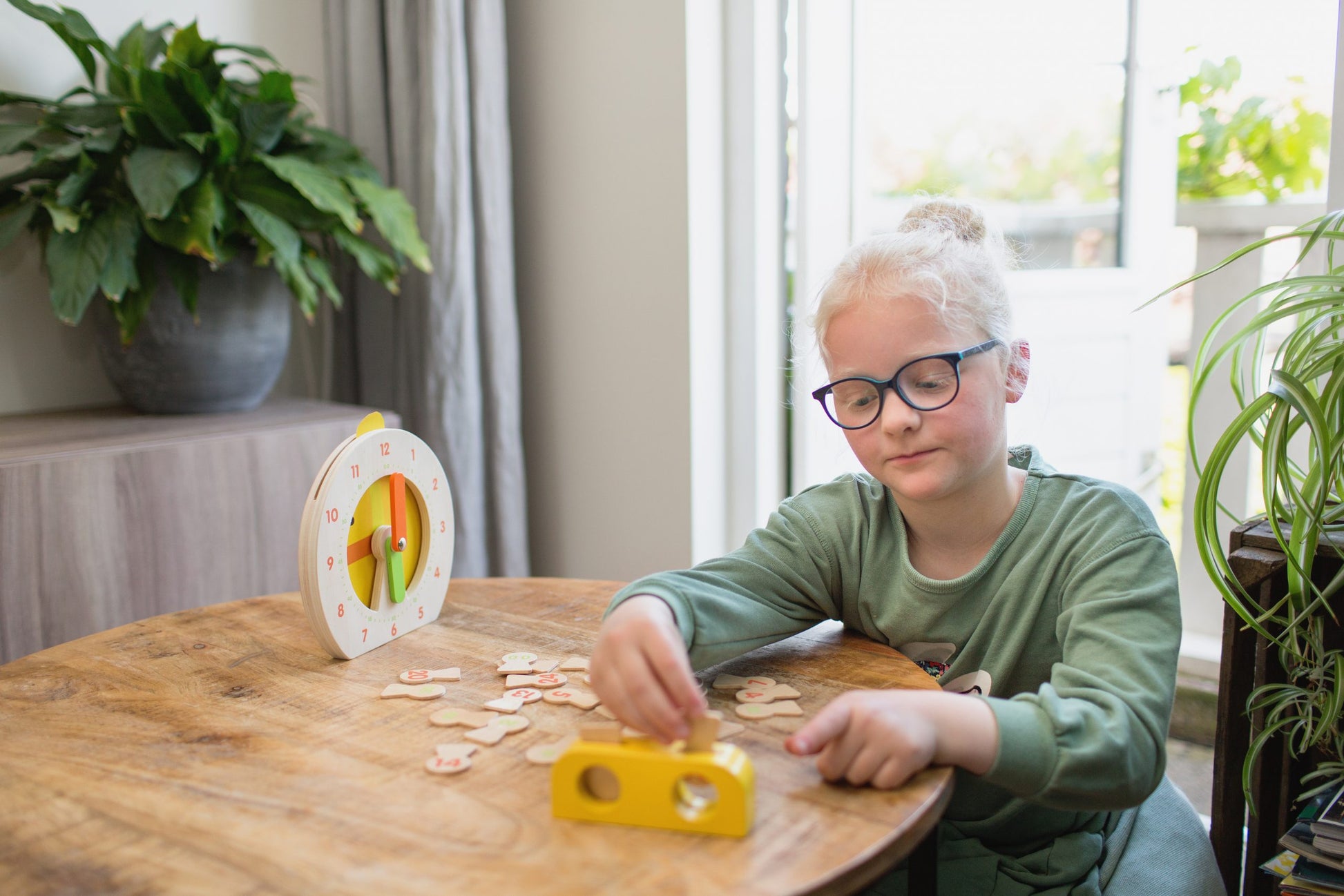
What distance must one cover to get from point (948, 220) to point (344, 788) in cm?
87

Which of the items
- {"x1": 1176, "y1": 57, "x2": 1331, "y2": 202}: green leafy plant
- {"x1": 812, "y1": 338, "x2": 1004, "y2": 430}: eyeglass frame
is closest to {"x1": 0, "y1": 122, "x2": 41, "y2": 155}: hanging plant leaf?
{"x1": 812, "y1": 338, "x2": 1004, "y2": 430}: eyeglass frame

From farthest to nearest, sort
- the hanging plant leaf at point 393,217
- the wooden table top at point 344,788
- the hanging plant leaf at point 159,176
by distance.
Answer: the hanging plant leaf at point 393,217
the hanging plant leaf at point 159,176
the wooden table top at point 344,788

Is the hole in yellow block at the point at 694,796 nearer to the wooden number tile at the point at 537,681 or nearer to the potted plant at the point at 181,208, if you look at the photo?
the wooden number tile at the point at 537,681

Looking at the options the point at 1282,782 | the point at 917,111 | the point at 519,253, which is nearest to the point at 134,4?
the point at 519,253

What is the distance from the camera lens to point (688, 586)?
1.09 m

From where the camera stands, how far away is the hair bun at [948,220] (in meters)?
1.21

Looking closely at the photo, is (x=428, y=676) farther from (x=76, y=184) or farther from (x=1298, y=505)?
(x=76, y=184)

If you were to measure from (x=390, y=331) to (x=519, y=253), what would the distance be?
0.36 m

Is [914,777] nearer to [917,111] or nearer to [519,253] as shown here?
[519,253]

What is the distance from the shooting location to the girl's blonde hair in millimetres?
Result: 1121

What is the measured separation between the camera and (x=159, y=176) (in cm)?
183

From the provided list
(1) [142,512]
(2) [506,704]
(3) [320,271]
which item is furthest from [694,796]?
(3) [320,271]

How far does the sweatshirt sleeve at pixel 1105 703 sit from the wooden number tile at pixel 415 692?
52cm

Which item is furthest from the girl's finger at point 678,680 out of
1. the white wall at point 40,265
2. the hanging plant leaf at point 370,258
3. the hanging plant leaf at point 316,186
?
the white wall at point 40,265
